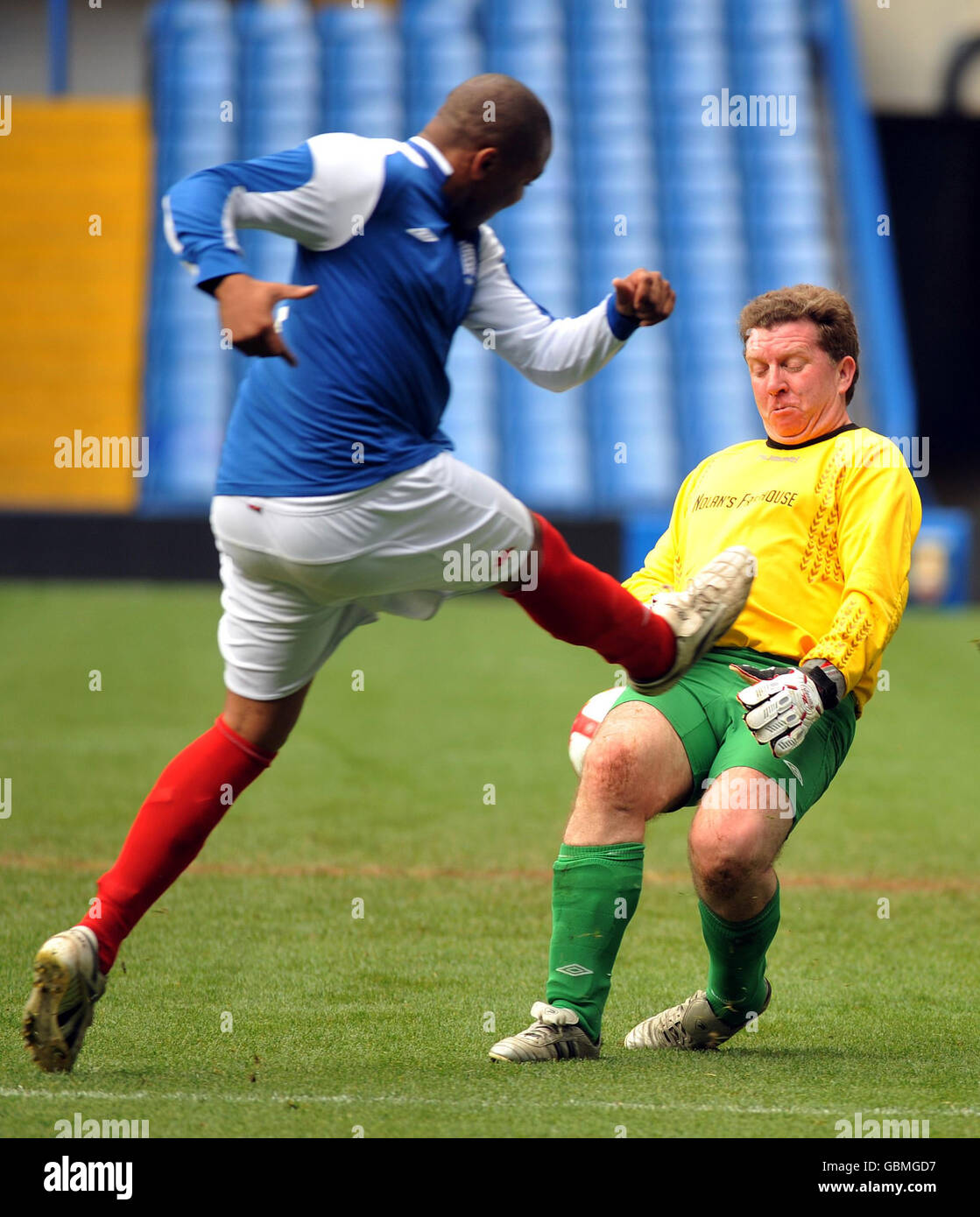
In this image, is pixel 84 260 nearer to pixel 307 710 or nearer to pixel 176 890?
pixel 307 710

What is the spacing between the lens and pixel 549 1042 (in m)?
3.10

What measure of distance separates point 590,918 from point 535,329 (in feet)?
3.89

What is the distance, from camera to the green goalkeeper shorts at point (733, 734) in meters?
3.12

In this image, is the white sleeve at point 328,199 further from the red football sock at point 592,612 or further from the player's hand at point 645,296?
the red football sock at point 592,612

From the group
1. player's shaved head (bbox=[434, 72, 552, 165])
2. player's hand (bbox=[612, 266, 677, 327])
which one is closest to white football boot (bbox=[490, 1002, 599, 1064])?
player's hand (bbox=[612, 266, 677, 327])

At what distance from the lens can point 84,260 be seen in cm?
1805

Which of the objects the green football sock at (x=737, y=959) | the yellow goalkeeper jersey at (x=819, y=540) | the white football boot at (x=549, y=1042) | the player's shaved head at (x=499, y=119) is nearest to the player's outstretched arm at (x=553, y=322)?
the player's shaved head at (x=499, y=119)

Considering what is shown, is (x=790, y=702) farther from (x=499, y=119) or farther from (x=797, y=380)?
(x=499, y=119)

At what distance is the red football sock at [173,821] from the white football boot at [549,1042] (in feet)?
2.39

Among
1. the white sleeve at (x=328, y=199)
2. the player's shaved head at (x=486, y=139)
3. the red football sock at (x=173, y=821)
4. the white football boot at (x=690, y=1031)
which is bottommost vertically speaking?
the white football boot at (x=690, y=1031)

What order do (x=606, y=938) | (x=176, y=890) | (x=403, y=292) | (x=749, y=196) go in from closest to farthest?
(x=403, y=292) → (x=606, y=938) → (x=176, y=890) → (x=749, y=196)

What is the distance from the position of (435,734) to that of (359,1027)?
443cm
